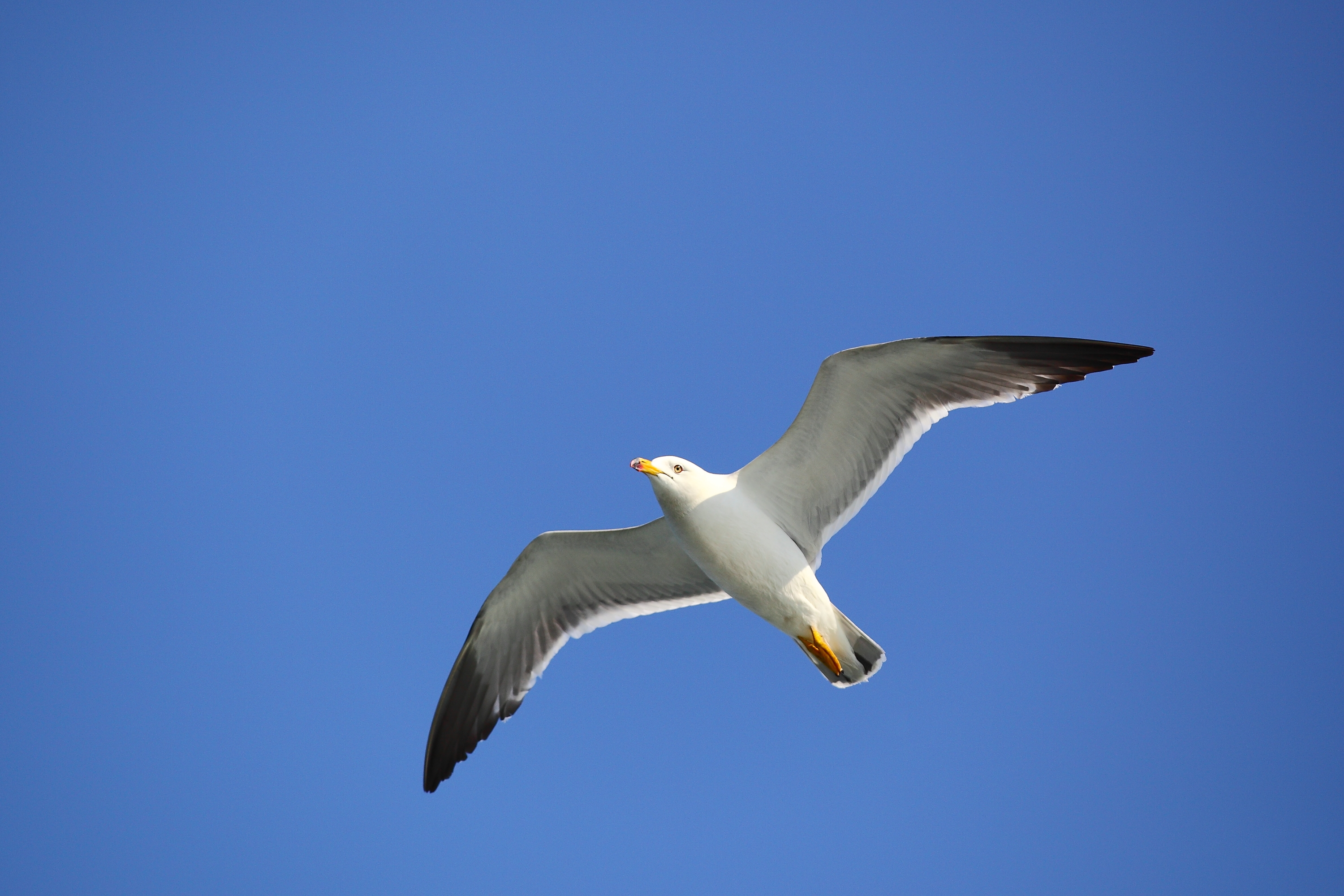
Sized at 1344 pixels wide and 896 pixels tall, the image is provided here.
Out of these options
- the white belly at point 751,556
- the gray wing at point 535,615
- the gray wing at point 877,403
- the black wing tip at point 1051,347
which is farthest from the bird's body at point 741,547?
the black wing tip at point 1051,347

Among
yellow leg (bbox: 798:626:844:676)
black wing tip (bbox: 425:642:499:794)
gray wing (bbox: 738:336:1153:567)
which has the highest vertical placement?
gray wing (bbox: 738:336:1153:567)

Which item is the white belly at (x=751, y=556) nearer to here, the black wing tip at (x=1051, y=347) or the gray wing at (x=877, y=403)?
the gray wing at (x=877, y=403)

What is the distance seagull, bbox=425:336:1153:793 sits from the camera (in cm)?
703

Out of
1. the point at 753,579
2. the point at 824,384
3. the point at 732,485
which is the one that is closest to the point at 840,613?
the point at 753,579

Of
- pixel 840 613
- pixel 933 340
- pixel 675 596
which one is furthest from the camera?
pixel 675 596

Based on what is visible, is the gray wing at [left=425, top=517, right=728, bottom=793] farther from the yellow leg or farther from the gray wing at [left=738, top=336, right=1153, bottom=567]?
the gray wing at [left=738, top=336, right=1153, bottom=567]

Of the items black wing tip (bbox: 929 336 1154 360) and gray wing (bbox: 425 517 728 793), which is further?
gray wing (bbox: 425 517 728 793)

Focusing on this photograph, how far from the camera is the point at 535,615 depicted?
831 cm

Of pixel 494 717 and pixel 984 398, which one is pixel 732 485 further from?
pixel 494 717

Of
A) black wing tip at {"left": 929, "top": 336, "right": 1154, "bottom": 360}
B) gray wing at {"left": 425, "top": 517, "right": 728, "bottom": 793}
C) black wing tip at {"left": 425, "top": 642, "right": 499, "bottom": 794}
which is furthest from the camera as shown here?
black wing tip at {"left": 425, "top": 642, "right": 499, "bottom": 794}

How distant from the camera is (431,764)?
838 centimetres

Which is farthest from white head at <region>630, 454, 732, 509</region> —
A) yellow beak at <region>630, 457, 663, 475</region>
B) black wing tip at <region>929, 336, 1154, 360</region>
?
black wing tip at <region>929, 336, 1154, 360</region>

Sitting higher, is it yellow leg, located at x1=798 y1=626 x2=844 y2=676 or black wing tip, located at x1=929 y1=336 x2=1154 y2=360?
black wing tip, located at x1=929 y1=336 x2=1154 y2=360

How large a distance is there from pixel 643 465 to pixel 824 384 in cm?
144
